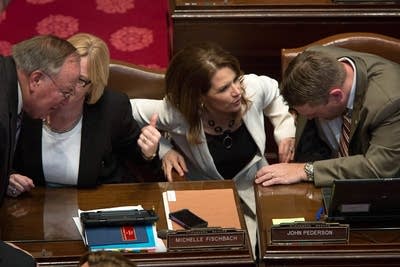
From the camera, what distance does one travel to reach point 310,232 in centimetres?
228

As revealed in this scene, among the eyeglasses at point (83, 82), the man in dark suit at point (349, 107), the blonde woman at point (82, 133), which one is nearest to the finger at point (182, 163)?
the blonde woman at point (82, 133)

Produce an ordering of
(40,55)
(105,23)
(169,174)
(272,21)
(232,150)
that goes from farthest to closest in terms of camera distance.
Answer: (105,23), (272,21), (232,150), (169,174), (40,55)

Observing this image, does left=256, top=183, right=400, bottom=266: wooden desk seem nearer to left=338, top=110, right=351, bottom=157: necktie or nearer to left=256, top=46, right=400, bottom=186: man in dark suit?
left=256, top=46, right=400, bottom=186: man in dark suit

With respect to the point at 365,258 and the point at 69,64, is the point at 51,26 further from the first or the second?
the point at 365,258

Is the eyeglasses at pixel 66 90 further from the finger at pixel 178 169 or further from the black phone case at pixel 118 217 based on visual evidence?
Result: the finger at pixel 178 169

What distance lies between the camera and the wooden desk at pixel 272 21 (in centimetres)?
331

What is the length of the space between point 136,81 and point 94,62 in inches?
10.4

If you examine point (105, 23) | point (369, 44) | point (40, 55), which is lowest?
point (105, 23)

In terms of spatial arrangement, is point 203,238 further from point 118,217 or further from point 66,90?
point 66,90

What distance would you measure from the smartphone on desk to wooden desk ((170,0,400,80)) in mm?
1096

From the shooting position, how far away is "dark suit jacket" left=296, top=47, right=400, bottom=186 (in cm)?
249

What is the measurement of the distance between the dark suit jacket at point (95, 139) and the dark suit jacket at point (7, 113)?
0.28 meters

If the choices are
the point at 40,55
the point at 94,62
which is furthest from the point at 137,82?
the point at 40,55

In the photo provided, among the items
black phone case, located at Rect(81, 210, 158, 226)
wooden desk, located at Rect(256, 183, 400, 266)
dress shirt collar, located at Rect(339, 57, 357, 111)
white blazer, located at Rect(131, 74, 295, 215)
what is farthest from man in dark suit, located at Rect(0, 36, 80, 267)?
dress shirt collar, located at Rect(339, 57, 357, 111)
